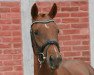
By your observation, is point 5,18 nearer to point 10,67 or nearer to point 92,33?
point 10,67

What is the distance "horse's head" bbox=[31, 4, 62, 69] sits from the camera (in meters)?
3.76

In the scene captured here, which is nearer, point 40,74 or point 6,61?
point 40,74

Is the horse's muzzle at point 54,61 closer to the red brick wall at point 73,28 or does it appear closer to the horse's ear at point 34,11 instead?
the horse's ear at point 34,11

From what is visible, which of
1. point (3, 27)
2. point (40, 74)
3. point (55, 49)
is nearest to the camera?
point (55, 49)

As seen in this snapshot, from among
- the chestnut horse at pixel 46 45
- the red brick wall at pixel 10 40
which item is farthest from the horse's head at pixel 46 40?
the red brick wall at pixel 10 40

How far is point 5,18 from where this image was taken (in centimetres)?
670

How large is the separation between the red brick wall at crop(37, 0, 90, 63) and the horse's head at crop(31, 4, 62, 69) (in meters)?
2.68

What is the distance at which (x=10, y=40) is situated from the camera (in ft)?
22.0

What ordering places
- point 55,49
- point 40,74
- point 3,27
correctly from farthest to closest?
point 3,27 → point 40,74 → point 55,49

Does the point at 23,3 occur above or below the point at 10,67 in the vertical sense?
above

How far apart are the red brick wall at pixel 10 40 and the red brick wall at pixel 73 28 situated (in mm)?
578

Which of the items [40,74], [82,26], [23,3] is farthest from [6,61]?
[40,74]

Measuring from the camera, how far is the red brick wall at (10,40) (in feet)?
22.0

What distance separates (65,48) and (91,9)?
912 millimetres
